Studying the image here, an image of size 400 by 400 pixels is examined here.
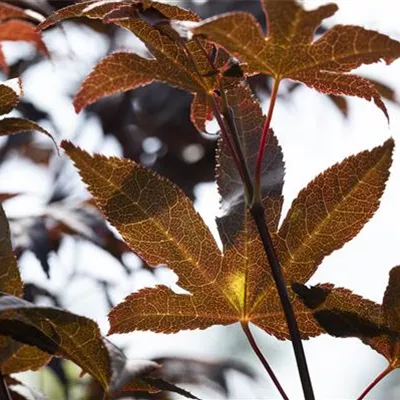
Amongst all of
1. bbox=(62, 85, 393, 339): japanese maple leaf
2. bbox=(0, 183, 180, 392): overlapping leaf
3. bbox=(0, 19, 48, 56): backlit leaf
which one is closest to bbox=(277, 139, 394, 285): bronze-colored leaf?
bbox=(62, 85, 393, 339): japanese maple leaf

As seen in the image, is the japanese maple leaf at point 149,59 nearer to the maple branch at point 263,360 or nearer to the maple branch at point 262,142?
the maple branch at point 262,142

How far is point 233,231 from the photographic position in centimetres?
59

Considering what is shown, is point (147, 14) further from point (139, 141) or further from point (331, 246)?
point (139, 141)

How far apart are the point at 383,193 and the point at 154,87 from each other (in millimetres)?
1457

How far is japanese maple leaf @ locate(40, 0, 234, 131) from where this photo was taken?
0.51 m

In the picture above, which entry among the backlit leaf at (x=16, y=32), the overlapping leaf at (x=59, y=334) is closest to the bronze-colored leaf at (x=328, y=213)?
the overlapping leaf at (x=59, y=334)

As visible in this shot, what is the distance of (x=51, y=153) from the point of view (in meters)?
2.06

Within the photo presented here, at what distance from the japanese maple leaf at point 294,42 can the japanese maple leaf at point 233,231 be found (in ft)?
0.21

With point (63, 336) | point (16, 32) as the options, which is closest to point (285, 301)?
point (63, 336)

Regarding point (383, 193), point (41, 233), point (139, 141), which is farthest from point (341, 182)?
point (139, 141)

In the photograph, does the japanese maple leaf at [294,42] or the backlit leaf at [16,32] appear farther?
the backlit leaf at [16,32]

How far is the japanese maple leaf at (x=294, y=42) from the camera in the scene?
478 millimetres

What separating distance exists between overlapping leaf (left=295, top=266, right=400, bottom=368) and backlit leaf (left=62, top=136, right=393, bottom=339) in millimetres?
27

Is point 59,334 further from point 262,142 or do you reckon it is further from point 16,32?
point 16,32
